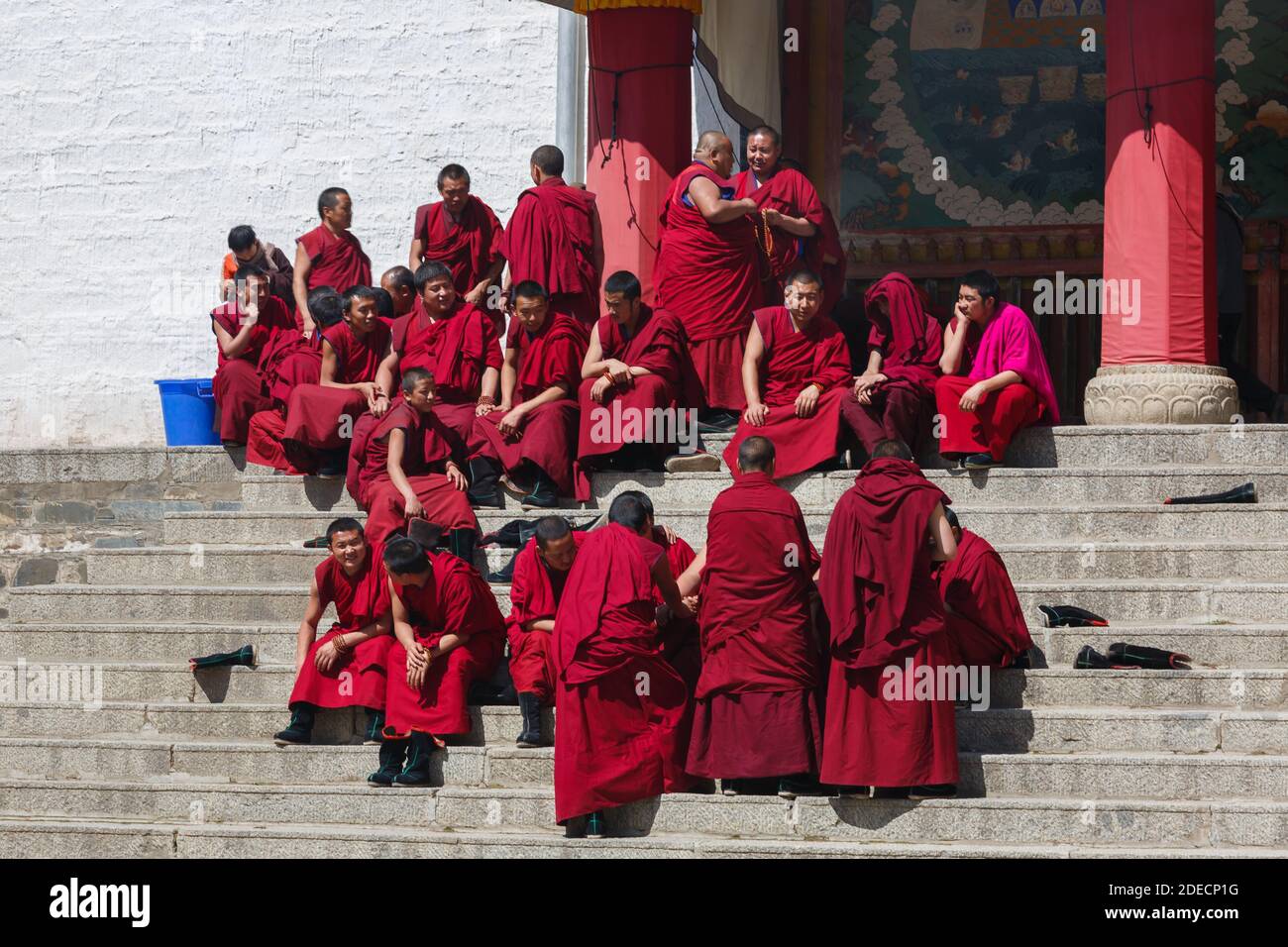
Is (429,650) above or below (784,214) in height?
below

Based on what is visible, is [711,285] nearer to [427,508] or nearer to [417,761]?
[427,508]

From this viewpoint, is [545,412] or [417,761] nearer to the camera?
[417,761]

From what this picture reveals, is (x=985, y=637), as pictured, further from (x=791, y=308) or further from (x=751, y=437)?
(x=791, y=308)

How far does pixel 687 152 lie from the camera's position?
11250mm

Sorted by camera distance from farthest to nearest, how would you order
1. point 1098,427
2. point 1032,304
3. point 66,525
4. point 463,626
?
point 1032,304
point 66,525
point 1098,427
point 463,626

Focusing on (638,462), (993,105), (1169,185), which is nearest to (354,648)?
(638,462)

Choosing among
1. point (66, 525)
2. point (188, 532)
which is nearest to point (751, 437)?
point (188, 532)

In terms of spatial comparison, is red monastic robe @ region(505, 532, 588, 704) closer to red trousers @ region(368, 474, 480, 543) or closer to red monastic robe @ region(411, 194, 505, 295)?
red trousers @ region(368, 474, 480, 543)

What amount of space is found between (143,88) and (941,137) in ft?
16.7

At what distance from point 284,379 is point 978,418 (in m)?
3.49

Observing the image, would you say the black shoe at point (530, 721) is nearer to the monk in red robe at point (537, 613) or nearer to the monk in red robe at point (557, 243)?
the monk in red robe at point (537, 613)

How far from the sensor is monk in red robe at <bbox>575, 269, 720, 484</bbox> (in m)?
9.45

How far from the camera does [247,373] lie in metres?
10.6

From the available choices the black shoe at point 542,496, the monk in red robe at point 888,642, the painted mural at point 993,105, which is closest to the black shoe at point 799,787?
the monk in red robe at point 888,642
